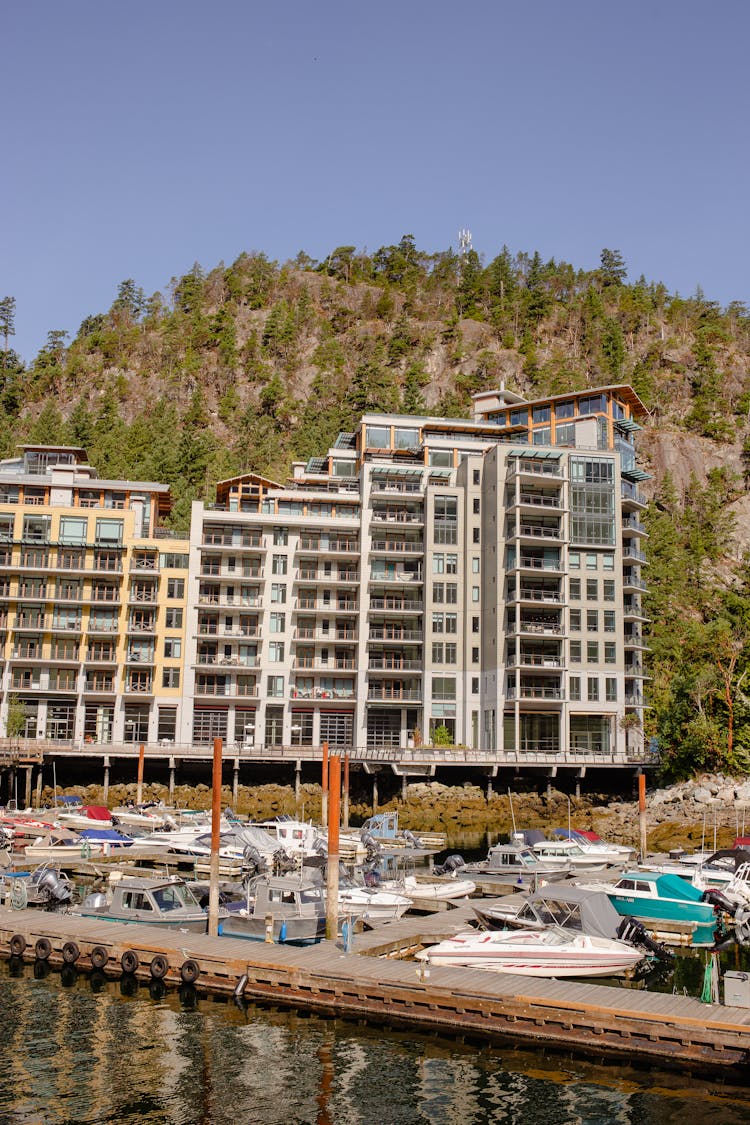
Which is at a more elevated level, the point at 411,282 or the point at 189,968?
the point at 411,282

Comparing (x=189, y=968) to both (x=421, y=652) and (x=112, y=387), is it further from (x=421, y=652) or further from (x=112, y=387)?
(x=112, y=387)

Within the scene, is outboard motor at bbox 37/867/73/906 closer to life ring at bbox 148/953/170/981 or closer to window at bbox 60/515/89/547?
life ring at bbox 148/953/170/981

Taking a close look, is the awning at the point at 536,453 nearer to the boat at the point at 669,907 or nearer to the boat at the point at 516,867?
the boat at the point at 516,867

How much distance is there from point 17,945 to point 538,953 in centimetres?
1718

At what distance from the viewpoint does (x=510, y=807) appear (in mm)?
75438

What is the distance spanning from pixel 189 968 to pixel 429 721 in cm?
5954

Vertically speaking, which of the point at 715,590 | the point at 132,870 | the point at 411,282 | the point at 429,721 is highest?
the point at 411,282

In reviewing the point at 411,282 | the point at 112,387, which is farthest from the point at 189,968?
the point at 411,282

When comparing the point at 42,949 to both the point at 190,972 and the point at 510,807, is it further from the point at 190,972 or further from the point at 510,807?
the point at 510,807

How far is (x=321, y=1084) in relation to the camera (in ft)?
73.3

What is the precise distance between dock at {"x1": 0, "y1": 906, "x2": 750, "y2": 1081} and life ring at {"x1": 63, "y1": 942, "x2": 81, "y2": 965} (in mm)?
32

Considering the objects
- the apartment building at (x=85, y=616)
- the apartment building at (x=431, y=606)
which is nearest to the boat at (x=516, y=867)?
the apartment building at (x=431, y=606)

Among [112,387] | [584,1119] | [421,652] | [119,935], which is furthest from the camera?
[112,387]

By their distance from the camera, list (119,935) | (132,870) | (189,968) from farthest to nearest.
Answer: (132,870) → (119,935) → (189,968)
